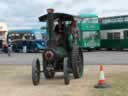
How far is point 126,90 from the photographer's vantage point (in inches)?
559

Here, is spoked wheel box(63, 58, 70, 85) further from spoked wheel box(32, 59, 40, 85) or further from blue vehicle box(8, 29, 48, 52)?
blue vehicle box(8, 29, 48, 52)

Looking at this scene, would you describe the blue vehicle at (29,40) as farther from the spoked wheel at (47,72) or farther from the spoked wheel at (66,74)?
the spoked wheel at (66,74)

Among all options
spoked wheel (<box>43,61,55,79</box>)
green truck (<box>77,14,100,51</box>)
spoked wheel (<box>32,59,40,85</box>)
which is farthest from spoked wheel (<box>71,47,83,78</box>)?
green truck (<box>77,14,100,51</box>)

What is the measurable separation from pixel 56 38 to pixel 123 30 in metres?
31.9

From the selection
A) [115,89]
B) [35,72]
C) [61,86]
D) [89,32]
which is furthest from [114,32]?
[115,89]

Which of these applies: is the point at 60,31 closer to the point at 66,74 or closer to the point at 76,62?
the point at 76,62

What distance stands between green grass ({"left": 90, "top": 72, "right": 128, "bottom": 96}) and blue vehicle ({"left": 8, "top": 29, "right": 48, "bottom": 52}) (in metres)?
32.6

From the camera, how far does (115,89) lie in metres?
14.5

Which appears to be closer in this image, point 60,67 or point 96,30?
point 60,67

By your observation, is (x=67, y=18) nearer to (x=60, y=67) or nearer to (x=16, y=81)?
(x=60, y=67)

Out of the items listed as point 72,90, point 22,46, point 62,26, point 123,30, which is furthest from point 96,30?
point 72,90

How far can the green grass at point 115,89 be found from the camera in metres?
13.6

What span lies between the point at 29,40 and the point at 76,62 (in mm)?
33760

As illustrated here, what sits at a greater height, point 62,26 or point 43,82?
point 62,26
